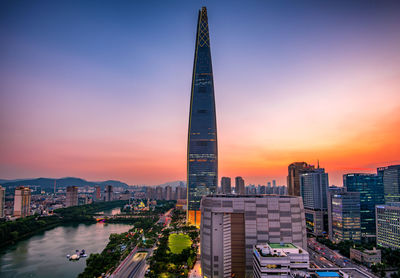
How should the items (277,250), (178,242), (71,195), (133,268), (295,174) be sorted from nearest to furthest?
(277,250)
(133,268)
(178,242)
(295,174)
(71,195)

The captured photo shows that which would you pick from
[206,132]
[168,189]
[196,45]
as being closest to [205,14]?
[196,45]

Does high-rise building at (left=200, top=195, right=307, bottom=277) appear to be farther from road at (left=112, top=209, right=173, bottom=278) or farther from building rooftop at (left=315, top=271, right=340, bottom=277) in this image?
road at (left=112, top=209, right=173, bottom=278)

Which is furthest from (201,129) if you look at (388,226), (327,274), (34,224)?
(327,274)

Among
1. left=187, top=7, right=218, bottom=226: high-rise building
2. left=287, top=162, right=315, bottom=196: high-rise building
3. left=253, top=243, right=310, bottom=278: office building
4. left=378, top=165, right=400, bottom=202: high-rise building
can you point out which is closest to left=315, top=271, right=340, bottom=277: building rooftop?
left=253, top=243, right=310, bottom=278: office building

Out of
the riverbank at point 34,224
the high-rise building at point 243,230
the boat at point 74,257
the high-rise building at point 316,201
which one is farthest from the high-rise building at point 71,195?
the high-rise building at point 243,230

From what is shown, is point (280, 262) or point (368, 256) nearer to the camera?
point (280, 262)

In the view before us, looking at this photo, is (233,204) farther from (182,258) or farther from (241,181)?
(241,181)

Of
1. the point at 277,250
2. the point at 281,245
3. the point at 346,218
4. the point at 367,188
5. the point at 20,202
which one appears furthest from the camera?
the point at 20,202

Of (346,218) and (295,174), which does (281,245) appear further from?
(295,174)
